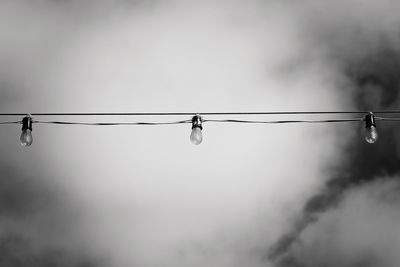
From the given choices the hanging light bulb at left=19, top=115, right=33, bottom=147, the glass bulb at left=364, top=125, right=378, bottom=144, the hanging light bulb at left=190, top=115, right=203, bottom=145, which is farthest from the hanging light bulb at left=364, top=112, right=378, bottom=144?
the hanging light bulb at left=19, top=115, right=33, bottom=147

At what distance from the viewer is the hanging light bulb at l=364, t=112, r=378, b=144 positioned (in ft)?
59.5

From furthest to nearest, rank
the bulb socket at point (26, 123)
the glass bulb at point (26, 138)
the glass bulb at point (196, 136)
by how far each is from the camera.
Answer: the bulb socket at point (26, 123) < the glass bulb at point (26, 138) < the glass bulb at point (196, 136)

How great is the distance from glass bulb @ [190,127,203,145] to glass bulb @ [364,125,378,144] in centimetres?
368

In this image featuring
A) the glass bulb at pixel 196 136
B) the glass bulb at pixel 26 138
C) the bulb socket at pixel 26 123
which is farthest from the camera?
the bulb socket at pixel 26 123

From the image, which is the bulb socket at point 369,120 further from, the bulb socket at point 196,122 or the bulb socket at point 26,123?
the bulb socket at point 26,123

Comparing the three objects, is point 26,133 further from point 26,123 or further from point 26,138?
point 26,123

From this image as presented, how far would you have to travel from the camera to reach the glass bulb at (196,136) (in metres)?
18.0

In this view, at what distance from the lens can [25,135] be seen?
18156 millimetres

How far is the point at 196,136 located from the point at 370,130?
3.86 metres

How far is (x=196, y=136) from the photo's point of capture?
1803 cm

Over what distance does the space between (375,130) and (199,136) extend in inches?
154

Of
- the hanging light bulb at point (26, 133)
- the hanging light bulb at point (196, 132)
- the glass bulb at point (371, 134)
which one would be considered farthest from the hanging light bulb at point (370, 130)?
the hanging light bulb at point (26, 133)

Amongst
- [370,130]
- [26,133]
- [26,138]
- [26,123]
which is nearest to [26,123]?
[26,123]

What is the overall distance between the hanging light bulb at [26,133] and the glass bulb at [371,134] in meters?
7.43
